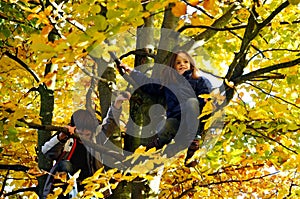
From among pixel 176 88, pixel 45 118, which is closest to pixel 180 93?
pixel 176 88

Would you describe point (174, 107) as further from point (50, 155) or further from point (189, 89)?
point (50, 155)

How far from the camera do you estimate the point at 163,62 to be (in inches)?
175

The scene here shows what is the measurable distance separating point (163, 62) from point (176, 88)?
13.2 inches

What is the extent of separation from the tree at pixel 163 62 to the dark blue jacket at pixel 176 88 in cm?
21

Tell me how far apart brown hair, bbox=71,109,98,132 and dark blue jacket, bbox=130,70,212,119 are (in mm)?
611

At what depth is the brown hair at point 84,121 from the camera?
406cm

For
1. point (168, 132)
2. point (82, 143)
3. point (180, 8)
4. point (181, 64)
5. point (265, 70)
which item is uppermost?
point (180, 8)

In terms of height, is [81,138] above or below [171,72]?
below

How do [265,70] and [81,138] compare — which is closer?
[265,70]

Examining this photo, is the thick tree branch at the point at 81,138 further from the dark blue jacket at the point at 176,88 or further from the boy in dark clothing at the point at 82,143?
the dark blue jacket at the point at 176,88

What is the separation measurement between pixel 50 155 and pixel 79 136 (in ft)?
2.60

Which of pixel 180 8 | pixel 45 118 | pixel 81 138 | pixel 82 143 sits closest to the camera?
pixel 180 8

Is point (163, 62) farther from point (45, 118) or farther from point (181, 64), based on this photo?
point (45, 118)

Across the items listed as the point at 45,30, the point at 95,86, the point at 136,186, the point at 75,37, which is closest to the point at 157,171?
the point at 136,186
